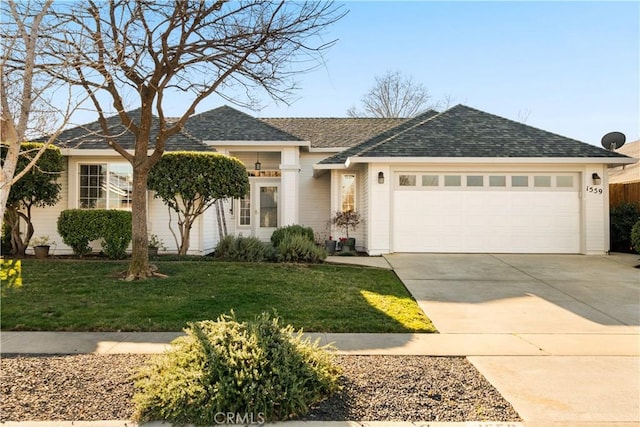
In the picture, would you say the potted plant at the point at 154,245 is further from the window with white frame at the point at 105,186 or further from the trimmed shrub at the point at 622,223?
the trimmed shrub at the point at 622,223

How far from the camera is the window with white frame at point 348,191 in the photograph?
1445 centimetres

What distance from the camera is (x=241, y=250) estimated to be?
Result: 10984 millimetres

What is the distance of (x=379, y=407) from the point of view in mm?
3240

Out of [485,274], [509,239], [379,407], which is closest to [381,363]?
[379,407]

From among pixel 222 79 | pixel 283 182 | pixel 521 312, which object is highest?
pixel 222 79

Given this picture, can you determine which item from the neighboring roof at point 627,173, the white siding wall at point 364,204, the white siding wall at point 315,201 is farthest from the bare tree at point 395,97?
the white siding wall at point 364,204

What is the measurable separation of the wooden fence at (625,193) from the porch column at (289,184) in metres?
11.0

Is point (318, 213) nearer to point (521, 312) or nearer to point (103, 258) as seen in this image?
point (103, 258)

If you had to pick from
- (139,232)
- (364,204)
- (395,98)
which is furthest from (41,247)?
(395,98)

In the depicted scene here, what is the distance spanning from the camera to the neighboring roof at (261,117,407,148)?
55.1 feet

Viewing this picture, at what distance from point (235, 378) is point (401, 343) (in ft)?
8.26

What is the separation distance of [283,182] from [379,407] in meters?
11.8

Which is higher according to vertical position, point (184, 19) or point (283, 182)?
point (184, 19)
